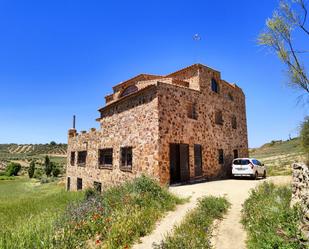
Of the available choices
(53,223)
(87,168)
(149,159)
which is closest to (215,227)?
(53,223)

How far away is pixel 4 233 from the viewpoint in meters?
5.90

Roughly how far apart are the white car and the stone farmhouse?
1.25m

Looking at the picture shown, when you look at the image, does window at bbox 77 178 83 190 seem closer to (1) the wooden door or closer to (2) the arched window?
(2) the arched window

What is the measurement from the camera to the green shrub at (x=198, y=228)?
238 inches

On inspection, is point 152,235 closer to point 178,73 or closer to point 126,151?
point 126,151

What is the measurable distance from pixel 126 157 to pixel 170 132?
14.2 ft

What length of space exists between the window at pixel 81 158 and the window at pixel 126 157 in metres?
8.03

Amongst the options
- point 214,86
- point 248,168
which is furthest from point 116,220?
point 214,86

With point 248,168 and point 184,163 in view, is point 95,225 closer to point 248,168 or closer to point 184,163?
point 184,163

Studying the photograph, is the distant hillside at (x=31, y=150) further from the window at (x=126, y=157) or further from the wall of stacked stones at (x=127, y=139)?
the window at (x=126, y=157)

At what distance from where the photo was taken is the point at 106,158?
2142 cm

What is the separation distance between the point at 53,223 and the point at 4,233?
→ 4.69 ft

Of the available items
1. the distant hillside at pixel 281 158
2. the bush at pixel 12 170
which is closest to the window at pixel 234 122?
the distant hillside at pixel 281 158

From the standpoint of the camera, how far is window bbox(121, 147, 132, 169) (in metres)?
18.1
